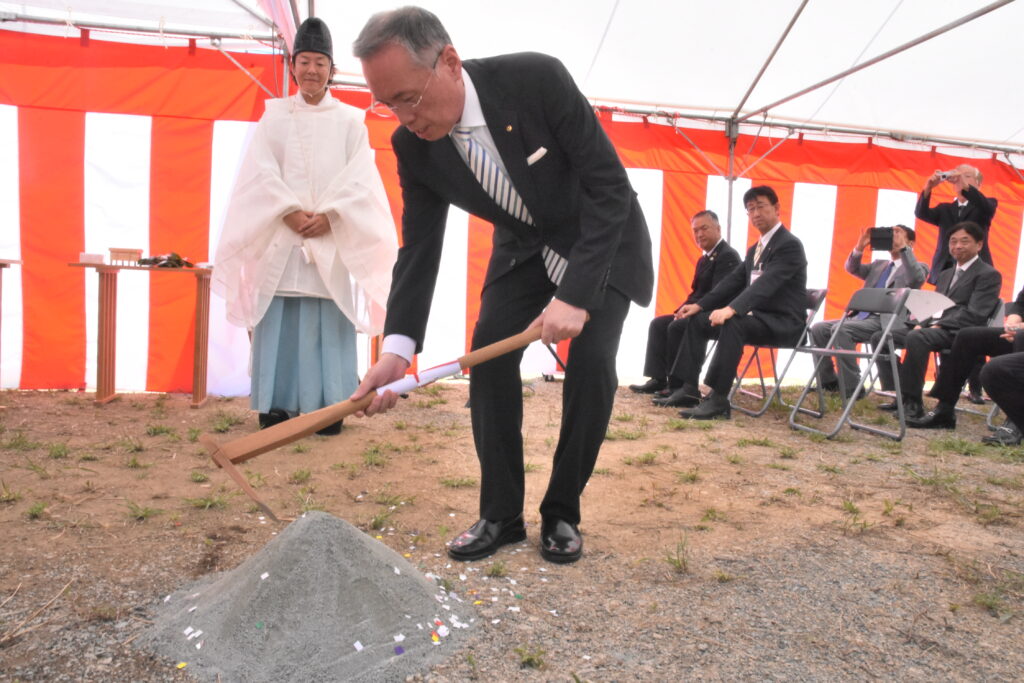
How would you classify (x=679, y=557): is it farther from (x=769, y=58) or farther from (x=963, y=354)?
(x=769, y=58)

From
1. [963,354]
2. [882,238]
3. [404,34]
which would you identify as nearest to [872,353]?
[963,354]

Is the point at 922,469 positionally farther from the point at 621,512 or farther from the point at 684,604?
the point at 684,604

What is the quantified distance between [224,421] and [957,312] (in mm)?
4814

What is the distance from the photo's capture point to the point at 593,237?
70.5 inches

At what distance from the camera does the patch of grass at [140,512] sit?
88.6 inches

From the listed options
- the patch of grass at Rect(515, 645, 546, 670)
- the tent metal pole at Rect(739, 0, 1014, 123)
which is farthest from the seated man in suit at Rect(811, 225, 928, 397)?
the patch of grass at Rect(515, 645, 546, 670)

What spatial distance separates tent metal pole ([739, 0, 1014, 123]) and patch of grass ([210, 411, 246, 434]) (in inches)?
191

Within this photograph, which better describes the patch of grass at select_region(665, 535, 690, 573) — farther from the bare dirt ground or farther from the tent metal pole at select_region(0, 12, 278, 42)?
the tent metal pole at select_region(0, 12, 278, 42)

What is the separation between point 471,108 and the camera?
1786 mm

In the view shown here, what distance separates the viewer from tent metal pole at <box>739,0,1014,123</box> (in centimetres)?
462

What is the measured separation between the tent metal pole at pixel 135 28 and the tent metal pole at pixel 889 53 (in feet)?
13.2

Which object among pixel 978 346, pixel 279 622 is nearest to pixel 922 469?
pixel 978 346

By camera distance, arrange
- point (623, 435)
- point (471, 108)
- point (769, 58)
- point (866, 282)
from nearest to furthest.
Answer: point (471, 108) < point (623, 435) < point (769, 58) < point (866, 282)

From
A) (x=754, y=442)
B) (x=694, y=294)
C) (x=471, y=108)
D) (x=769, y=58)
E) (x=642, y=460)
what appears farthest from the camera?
(x=694, y=294)
